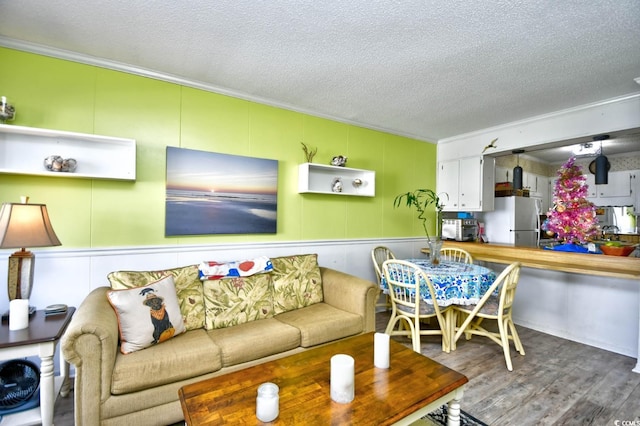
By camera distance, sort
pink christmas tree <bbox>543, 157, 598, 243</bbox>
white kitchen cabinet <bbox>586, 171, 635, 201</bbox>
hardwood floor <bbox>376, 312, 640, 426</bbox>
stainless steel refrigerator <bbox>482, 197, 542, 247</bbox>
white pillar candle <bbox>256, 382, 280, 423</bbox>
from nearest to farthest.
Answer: white pillar candle <bbox>256, 382, 280, 423</bbox> → hardwood floor <bbox>376, 312, 640, 426</bbox> → pink christmas tree <bbox>543, 157, 598, 243</bbox> → stainless steel refrigerator <bbox>482, 197, 542, 247</bbox> → white kitchen cabinet <bbox>586, 171, 635, 201</bbox>

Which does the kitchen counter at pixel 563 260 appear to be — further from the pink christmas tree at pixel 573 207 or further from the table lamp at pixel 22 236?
the table lamp at pixel 22 236

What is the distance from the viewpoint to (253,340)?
6.87 feet

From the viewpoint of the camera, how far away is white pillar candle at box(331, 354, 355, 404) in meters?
1.29

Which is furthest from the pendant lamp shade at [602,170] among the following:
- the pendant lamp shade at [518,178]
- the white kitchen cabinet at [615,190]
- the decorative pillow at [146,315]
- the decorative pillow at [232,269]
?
the decorative pillow at [146,315]

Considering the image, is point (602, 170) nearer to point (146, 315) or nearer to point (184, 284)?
point (184, 284)

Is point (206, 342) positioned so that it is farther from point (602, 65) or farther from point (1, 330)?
point (602, 65)

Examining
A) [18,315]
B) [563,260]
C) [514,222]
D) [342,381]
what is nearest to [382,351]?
[342,381]

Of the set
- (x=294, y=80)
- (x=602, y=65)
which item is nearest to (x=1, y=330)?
(x=294, y=80)

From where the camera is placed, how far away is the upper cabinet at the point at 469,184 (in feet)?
13.5

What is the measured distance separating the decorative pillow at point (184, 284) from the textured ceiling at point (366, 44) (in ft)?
5.55

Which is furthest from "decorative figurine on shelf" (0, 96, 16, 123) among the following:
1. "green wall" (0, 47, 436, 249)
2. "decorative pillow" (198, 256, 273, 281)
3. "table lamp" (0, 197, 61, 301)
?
"decorative pillow" (198, 256, 273, 281)

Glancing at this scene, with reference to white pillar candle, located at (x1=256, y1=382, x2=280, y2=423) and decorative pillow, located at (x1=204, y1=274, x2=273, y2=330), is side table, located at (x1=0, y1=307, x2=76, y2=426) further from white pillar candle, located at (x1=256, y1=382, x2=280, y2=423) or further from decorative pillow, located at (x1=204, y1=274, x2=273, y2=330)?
white pillar candle, located at (x1=256, y1=382, x2=280, y2=423)

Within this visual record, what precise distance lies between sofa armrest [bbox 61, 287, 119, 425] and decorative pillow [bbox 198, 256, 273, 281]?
34.1 inches

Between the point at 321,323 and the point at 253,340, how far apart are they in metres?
0.56
